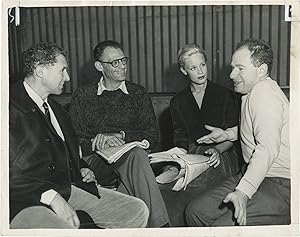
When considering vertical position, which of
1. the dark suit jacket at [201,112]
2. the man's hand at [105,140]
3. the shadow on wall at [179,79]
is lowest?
the man's hand at [105,140]

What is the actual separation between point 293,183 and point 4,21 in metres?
0.58

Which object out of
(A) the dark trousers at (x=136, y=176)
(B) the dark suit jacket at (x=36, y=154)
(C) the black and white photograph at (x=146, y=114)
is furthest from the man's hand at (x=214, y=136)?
(B) the dark suit jacket at (x=36, y=154)

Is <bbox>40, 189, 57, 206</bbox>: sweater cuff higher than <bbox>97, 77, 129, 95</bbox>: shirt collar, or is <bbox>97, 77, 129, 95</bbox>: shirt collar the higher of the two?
<bbox>97, 77, 129, 95</bbox>: shirt collar

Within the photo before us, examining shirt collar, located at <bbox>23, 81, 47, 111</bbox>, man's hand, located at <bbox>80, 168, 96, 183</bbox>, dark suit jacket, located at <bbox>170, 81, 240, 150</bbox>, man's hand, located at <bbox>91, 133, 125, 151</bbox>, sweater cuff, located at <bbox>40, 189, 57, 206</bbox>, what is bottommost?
sweater cuff, located at <bbox>40, 189, 57, 206</bbox>

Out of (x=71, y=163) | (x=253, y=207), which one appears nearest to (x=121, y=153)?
(x=71, y=163)

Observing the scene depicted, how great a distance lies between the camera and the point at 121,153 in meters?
1.26

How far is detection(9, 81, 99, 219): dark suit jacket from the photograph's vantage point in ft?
4.04

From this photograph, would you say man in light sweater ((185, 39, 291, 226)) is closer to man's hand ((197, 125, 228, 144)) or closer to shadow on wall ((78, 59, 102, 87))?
man's hand ((197, 125, 228, 144))

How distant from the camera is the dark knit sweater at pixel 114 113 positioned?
1.25m

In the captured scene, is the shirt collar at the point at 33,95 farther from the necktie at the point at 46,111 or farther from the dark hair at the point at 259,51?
the dark hair at the point at 259,51

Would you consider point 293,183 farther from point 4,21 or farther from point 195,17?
point 4,21

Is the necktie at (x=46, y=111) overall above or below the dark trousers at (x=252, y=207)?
above

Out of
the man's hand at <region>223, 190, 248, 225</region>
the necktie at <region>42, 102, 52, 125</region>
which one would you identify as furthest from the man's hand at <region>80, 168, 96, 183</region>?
the man's hand at <region>223, 190, 248, 225</region>

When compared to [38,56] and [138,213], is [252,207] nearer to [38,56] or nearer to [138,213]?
[138,213]
